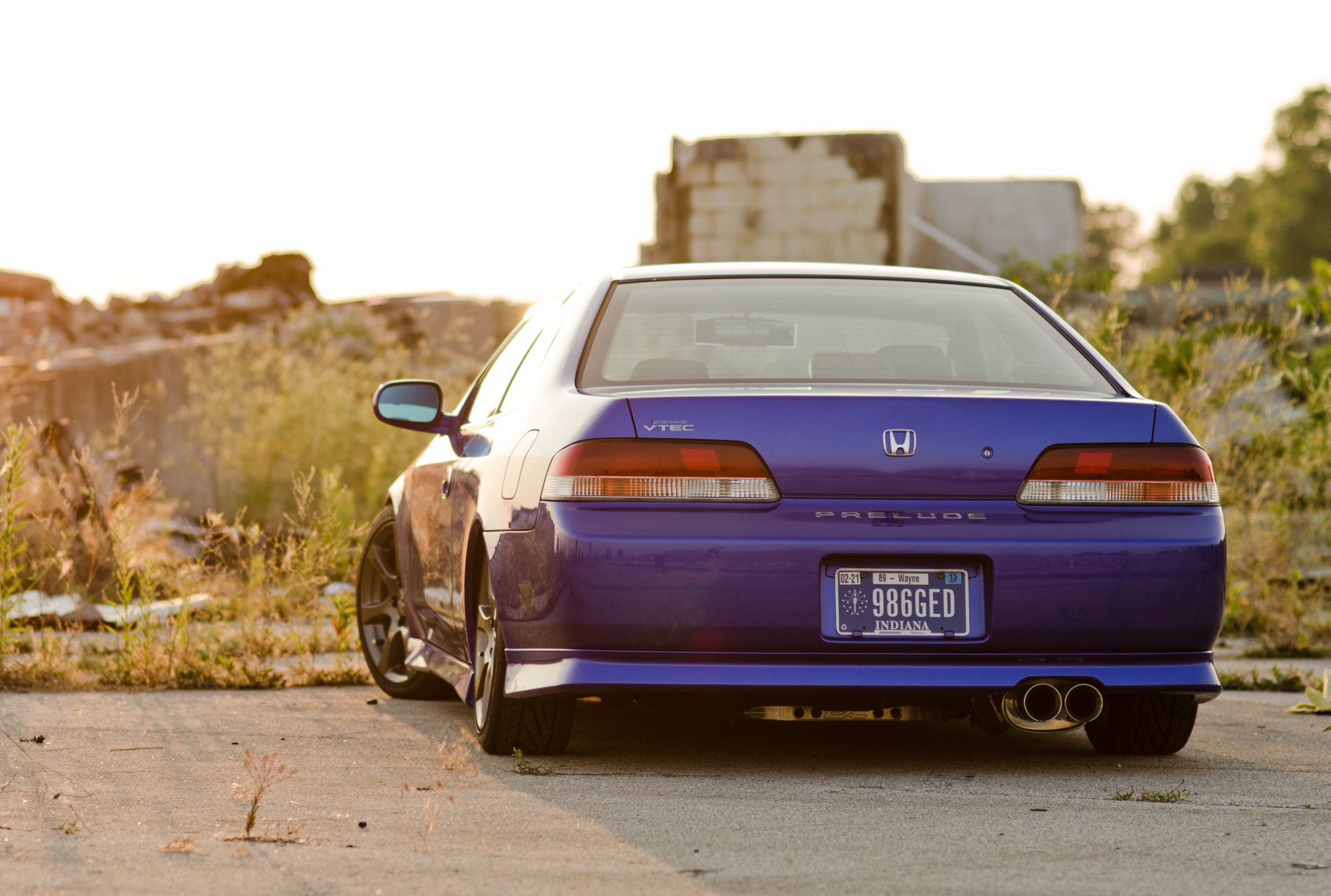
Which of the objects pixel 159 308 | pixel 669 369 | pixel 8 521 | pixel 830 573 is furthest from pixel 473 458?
pixel 159 308

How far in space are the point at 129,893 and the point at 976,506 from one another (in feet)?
7.82

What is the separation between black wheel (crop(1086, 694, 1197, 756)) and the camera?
18.1 ft

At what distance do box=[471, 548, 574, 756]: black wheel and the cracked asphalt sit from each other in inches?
2.6

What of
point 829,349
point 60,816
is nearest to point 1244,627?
point 829,349

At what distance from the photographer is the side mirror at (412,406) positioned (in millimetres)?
6504

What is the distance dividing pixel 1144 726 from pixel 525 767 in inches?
73.3

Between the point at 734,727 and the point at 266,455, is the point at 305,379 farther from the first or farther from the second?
the point at 734,727

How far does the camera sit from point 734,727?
6328mm

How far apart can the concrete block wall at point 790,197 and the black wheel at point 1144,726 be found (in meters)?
16.1

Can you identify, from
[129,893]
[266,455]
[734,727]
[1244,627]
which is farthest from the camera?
[266,455]

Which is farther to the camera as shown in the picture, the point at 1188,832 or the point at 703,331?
the point at 703,331

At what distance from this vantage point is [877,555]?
4902 mm

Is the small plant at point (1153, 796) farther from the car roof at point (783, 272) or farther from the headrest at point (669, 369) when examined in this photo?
the car roof at point (783, 272)

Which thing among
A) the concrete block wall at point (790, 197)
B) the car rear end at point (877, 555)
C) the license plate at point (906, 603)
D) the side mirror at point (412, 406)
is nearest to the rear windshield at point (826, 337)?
the car rear end at point (877, 555)
